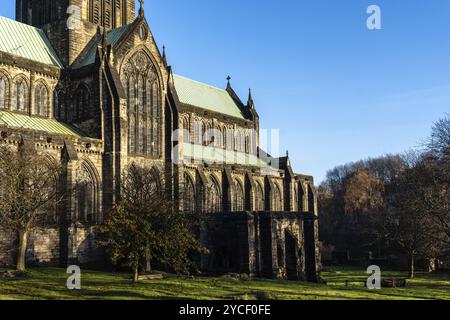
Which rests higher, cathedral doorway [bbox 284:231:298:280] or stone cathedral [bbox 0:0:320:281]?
stone cathedral [bbox 0:0:320:281]

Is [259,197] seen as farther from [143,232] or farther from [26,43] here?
[143,232]

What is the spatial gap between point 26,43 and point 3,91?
684 cm

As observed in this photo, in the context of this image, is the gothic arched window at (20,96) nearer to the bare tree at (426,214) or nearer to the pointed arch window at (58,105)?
the pointed arch window at (58,105)

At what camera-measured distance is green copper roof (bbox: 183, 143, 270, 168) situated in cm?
5788

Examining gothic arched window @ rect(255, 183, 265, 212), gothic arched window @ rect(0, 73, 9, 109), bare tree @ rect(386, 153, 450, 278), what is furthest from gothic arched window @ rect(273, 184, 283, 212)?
gothic arched window @ rect(0, 73, 9, 109)

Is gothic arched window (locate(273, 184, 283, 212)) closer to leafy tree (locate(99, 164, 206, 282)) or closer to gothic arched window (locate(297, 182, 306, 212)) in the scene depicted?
gothic arched window (locate(297, 182, 306, 212))

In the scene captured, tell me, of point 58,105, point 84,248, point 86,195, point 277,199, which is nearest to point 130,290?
point 84,248

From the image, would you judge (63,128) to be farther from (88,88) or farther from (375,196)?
(375,196)

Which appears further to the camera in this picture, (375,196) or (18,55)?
(375,196)

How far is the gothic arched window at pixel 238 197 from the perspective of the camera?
198 ft

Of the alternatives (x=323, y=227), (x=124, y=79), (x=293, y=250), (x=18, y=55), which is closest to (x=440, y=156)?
(x=293, y=250)

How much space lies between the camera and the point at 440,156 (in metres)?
40.9

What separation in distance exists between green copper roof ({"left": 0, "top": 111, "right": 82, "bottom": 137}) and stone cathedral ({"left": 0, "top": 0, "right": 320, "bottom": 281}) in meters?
0.13
